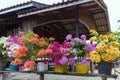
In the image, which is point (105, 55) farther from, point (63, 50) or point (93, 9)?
point (93, 9)

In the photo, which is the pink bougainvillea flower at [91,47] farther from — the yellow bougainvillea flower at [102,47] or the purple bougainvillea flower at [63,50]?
the purple bougainvillea flower at [63,50]

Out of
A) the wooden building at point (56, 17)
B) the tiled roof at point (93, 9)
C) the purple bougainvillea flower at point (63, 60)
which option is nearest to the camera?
the purple bougainvillea flower at point (63, 60)

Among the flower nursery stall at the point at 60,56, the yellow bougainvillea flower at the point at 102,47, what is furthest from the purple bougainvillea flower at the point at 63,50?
A: the yellow bougainvillea flower at the point at 102,47

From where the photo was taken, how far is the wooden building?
26.6 ft

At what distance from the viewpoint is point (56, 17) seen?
9.45 meters

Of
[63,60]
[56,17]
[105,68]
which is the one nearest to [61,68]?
[63,60]

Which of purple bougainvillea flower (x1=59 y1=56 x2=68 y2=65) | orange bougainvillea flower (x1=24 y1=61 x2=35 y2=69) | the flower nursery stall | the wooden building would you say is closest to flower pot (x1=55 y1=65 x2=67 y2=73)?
the flower nursery stall

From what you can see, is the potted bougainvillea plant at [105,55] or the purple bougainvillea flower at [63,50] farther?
the purple bougainvillea flower at [63,50]

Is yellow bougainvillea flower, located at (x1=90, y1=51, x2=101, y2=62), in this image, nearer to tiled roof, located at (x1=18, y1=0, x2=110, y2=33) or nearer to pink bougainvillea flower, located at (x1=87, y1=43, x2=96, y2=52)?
pink bougainvillea flower, located at (x1=87, y1=43, x2=96, y2=52)

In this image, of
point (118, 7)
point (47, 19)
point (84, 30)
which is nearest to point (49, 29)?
point (84, 30)

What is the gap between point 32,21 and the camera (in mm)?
9391

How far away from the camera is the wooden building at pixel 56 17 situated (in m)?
8.09

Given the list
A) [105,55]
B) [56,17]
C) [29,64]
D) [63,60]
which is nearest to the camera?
[105,55]

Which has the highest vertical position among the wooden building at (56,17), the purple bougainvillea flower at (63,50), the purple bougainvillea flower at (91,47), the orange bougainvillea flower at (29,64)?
the wooden building at (56,17)
